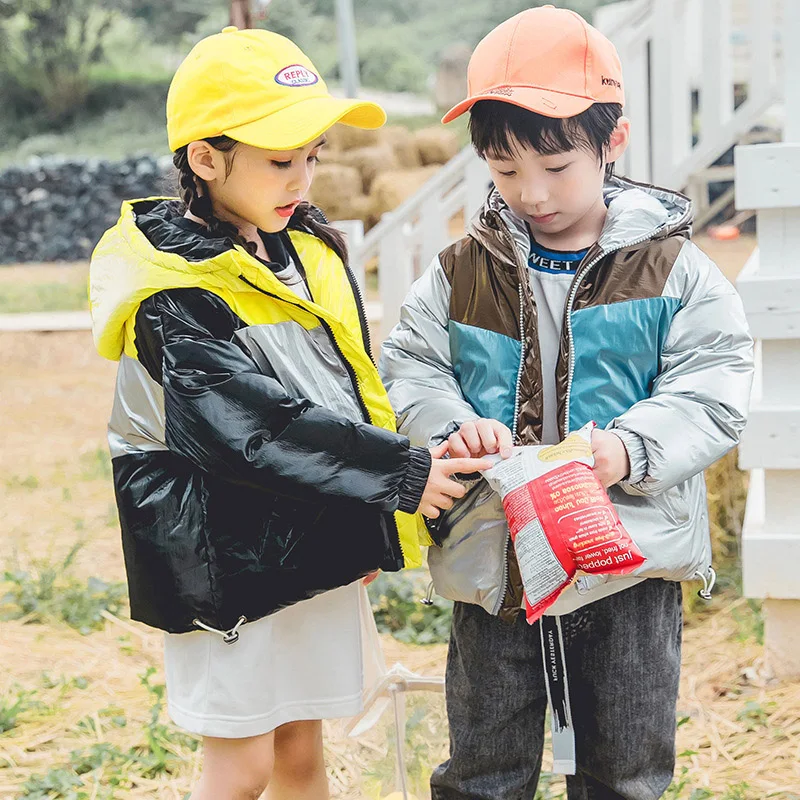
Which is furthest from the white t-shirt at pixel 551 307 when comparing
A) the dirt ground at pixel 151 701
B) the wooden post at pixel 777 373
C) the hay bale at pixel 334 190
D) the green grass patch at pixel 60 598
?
the hay bale at pixel 334 190

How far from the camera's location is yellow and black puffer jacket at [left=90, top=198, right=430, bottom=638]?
1861mm

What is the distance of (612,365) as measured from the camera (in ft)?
6.57

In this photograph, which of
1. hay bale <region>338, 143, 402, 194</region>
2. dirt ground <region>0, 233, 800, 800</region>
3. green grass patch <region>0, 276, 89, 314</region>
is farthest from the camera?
Answer: hay bale <region>338, 143, 402, 194</region>

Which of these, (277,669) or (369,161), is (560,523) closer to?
(277,669)

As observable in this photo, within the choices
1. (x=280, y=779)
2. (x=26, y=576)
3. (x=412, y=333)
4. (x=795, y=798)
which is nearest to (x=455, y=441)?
(x=412, y=333)

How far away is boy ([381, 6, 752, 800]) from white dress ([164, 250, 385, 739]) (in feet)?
0.65

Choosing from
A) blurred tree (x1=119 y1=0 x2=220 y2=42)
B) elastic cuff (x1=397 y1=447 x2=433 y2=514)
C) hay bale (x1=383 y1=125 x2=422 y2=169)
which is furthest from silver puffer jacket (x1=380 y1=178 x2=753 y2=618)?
blurred tree (x1=119 y1=0 x2=220 y2=42)

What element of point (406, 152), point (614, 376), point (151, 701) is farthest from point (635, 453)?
point (406, 152)

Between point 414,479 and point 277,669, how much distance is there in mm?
452

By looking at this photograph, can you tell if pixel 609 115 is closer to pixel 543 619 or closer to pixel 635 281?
pixel 635 281

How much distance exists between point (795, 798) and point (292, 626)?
1369 millimetres

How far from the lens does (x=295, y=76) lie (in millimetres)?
1994

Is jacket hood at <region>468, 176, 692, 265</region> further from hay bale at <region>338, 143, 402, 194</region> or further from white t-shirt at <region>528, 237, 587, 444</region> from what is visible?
hay bale at <region>338, 143, 402, 194</region>

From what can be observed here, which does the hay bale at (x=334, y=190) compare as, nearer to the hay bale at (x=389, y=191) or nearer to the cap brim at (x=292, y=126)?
the hay bale at (x=389, y=191)
